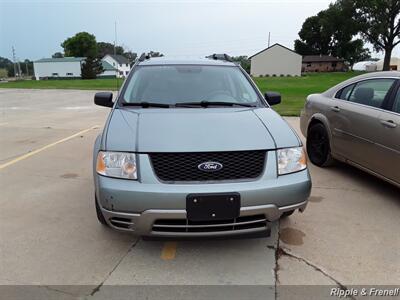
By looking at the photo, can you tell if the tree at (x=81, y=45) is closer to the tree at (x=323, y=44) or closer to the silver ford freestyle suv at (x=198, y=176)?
the tree at (x=323, y=44)

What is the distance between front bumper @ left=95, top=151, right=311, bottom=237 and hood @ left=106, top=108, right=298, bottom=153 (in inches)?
6.9

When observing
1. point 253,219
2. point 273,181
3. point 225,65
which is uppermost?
point 225,65

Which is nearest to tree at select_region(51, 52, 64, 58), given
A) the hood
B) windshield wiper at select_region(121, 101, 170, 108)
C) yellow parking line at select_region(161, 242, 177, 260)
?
windshield wiper at select_region(121, 101, 170, 108)

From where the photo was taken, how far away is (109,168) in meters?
3.06

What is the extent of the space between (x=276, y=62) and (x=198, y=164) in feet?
263

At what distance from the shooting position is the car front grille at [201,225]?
9.57 ft

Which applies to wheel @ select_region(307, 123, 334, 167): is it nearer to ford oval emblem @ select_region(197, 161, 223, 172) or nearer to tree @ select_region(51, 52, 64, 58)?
ford oval emblem @ select_region(197, 161, 223, 172)

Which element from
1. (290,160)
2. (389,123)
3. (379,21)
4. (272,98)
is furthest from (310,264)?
(379,21)

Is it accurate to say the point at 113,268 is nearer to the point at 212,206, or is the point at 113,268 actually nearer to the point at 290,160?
the point at 212,206

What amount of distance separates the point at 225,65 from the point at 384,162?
2.19 metres

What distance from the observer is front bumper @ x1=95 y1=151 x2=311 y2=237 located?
9.34 ft
